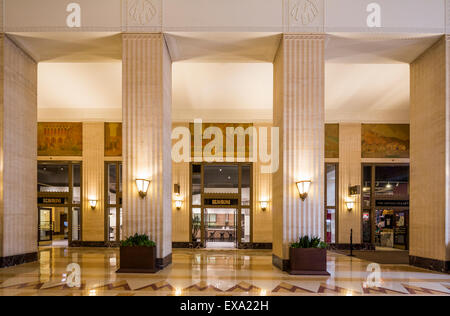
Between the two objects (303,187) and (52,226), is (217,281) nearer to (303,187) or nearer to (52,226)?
(303,187)

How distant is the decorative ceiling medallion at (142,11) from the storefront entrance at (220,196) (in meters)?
7.12

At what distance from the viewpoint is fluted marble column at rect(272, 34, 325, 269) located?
8109 mm

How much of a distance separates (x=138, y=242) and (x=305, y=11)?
6872mm

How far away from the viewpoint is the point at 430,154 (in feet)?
28.8

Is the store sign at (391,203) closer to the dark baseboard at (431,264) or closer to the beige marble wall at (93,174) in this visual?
the dark baseboard at (431,264)

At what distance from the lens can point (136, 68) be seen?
8.38 metres

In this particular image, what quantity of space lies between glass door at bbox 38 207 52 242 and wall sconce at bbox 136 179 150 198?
997 cm

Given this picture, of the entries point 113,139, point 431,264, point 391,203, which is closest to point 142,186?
point 113,139

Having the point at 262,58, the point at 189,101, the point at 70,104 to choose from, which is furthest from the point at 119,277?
the point at 70,104

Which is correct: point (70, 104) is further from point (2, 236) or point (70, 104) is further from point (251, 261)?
point (251, 261)

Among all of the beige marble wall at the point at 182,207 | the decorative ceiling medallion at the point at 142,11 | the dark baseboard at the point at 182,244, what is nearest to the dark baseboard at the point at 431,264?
the dark baseboard at the point at 182,244

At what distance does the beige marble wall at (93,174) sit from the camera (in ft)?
46.7

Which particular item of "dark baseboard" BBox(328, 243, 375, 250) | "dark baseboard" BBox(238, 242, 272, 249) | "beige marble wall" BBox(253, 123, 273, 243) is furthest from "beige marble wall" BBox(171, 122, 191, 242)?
"dark baseboard" BBox(328, 243, 375, 250)

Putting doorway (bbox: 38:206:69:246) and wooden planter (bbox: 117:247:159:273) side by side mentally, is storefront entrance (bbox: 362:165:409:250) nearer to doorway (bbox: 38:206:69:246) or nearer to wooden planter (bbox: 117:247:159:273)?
wooden planter (bbox: 117:247:159:273)
